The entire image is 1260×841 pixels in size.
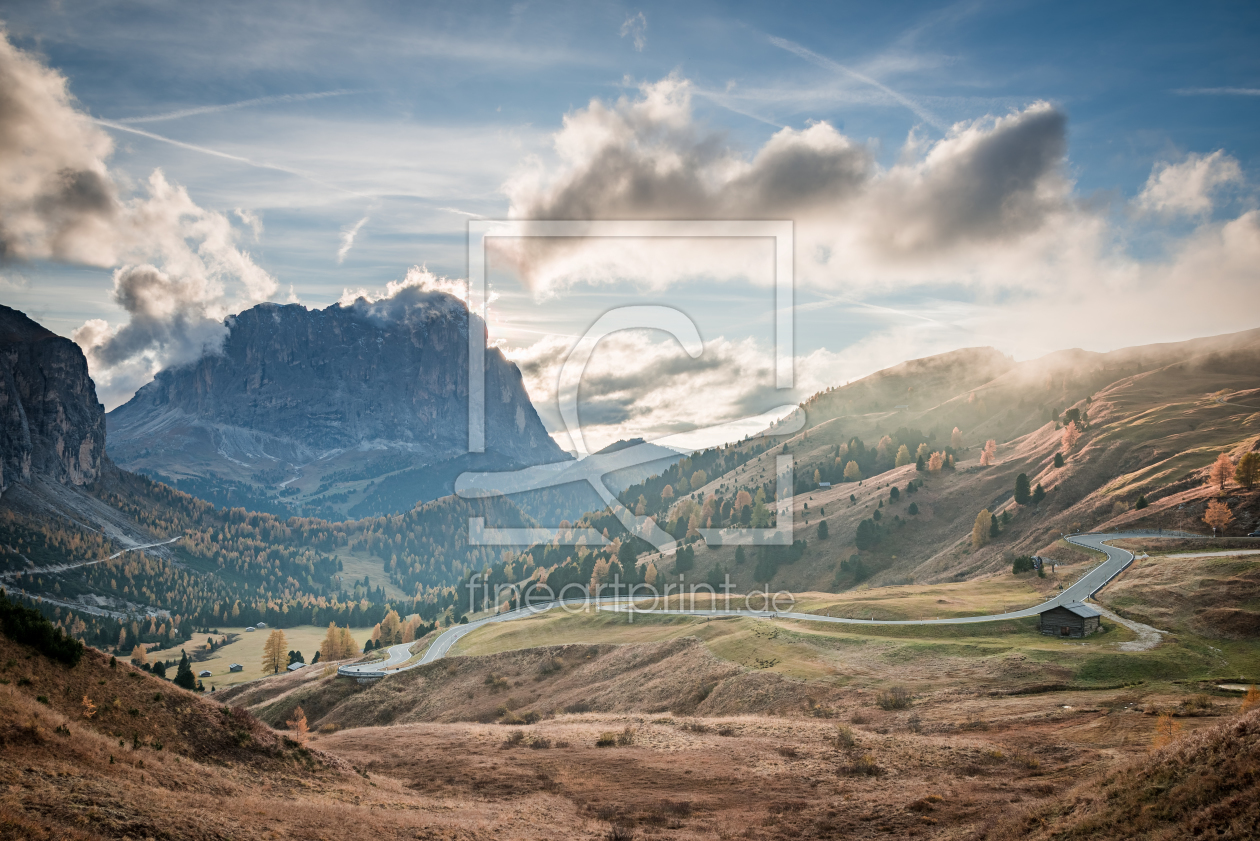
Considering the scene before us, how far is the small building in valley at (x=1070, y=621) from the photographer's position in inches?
2295

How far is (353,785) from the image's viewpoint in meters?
32.2

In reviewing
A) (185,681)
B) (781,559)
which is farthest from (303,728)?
(781,559)

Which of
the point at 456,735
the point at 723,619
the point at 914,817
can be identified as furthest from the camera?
the point at 723,619

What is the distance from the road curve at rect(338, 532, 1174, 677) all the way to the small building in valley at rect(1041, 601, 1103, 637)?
17.2 ft

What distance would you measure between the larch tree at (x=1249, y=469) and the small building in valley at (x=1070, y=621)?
5247 cm

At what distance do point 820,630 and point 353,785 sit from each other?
54691 mm

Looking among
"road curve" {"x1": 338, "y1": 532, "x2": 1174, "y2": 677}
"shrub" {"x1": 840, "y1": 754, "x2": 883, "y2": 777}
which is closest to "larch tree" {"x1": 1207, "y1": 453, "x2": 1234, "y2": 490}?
"road curve" {"x1": 338, "y1": 532, "x2": 1174, "y2": 677}

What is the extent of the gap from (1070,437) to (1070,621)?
12053 centimetres

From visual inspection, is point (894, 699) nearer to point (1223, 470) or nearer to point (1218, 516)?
point (1218, 516)

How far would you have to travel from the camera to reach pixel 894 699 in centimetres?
4688

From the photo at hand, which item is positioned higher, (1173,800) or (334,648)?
(1173,800)

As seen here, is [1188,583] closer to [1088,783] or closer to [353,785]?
[1088,783]

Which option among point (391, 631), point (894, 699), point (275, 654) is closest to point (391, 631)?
point (391, 631)

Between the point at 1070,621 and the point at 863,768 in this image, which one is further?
the point at 1070,621
